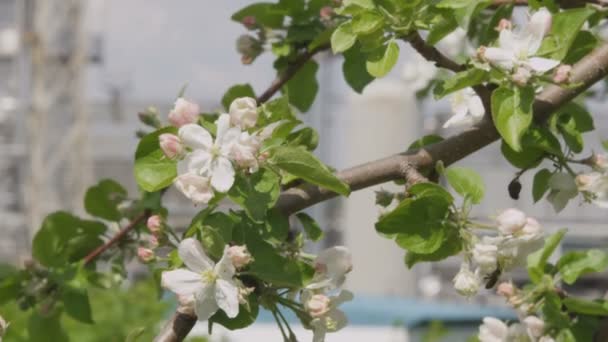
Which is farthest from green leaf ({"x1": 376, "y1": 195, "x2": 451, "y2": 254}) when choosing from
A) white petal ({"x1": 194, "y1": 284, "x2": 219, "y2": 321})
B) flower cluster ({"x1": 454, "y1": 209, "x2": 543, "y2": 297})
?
white petal ({"x1": 194, "y1": 284, "x2": 219, "y2": 321})

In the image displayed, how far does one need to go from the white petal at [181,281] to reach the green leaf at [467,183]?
0.21m

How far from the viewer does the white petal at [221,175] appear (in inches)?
26.4

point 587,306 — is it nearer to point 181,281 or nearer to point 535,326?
point 535,326

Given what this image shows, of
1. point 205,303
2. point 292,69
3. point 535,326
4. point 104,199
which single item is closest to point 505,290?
point 535,326

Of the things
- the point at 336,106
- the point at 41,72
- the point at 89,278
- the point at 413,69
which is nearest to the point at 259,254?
the point at 89,278

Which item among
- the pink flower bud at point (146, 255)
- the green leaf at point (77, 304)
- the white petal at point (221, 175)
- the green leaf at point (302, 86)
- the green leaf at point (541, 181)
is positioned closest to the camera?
the white petal at point (221, 175)

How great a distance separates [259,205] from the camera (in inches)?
27.0

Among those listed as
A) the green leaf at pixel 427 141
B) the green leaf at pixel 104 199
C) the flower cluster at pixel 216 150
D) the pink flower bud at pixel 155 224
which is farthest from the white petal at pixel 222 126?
the green leaf at pixel 104 199

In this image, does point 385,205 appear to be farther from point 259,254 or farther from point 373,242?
point 373,242

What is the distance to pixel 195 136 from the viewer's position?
69cm

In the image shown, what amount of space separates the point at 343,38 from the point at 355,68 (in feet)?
0.54

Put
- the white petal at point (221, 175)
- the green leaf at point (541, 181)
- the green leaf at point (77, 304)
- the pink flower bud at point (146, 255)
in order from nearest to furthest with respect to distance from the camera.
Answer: the white petal at point (221, 175)
the pink flower bud at point (146, 255)
the green leaf at point (541, 181)
the green leaf at point (77, 304)

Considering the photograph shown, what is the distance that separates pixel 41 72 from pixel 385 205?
10483mm

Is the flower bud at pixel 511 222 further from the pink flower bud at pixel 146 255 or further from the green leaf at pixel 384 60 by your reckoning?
the pink flower bud at pixel 146 255
